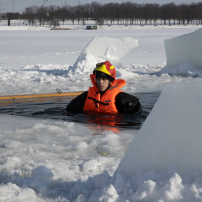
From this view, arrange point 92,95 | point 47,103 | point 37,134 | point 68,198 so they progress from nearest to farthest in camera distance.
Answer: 1. point 68,198
2. point 37,134
3. point 92,95
4. point 47,103

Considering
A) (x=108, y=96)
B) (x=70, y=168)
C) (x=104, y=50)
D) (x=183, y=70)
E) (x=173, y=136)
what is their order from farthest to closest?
(x=104, y=50) → (x=183, y=70) → (x=108, y=96) → (x=70, y=168) → (x=173, y=136)

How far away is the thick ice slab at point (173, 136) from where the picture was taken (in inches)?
80.0

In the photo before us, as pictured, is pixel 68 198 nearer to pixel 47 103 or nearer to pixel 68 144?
pixel 68 144

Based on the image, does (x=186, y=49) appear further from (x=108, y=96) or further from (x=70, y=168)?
(x=70, y=168)

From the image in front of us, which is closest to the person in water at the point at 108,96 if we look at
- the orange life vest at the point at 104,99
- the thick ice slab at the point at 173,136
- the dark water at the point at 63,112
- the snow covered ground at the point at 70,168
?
the orange life vest at the point at 104,99

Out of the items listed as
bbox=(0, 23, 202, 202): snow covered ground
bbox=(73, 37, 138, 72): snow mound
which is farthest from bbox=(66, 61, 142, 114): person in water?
bbox=(73, 37, 138, 72): snow mound

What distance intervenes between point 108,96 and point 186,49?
22.0ft

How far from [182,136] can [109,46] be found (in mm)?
10121

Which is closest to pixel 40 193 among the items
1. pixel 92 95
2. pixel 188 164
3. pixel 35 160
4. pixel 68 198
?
pixel 68 198

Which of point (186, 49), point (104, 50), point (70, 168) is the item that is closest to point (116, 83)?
point (70, 168)

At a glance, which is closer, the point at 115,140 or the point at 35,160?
the point at 35,160

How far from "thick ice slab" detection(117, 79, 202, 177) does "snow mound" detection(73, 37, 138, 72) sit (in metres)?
8.83

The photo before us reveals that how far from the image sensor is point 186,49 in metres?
11.2

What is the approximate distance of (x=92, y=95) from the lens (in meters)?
5.41
